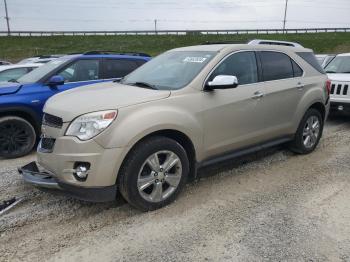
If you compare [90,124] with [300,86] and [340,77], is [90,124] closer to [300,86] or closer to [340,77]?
[300,86]

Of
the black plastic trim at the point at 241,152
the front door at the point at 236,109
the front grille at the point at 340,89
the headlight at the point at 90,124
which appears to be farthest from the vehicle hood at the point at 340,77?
the headlight at the point at 90,124

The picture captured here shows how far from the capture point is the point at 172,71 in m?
4.74

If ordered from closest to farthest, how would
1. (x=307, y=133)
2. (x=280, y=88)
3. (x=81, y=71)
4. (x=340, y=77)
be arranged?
(x=280, y=88) < (x=307, y=133) < (x=81, y=71) < (x=340, y=77)

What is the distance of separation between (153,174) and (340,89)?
5995 mm

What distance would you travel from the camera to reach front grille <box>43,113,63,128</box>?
3.86 metres

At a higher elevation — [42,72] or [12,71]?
[42,72]

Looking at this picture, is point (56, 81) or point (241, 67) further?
point (56, 81)

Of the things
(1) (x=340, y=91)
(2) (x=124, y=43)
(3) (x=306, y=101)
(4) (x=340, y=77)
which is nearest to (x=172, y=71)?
(3) (x=306, y=101)

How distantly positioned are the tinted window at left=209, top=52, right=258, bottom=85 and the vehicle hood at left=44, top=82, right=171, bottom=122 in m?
0.91

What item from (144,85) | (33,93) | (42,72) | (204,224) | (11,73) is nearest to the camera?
(204,224)

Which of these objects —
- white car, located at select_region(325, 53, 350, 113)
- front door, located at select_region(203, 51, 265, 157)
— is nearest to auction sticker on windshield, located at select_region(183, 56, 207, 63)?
A: front door, located at select_region(203, 51, 265, 157)

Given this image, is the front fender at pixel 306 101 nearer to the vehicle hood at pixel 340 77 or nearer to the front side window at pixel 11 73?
the vehicle hood at pixel 340 77

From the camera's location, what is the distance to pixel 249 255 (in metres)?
3.26

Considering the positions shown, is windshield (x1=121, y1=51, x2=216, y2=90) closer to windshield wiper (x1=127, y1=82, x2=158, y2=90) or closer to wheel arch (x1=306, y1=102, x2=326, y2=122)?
windshield wiper (x1=127, y1=82, x2=158, y2=90)
